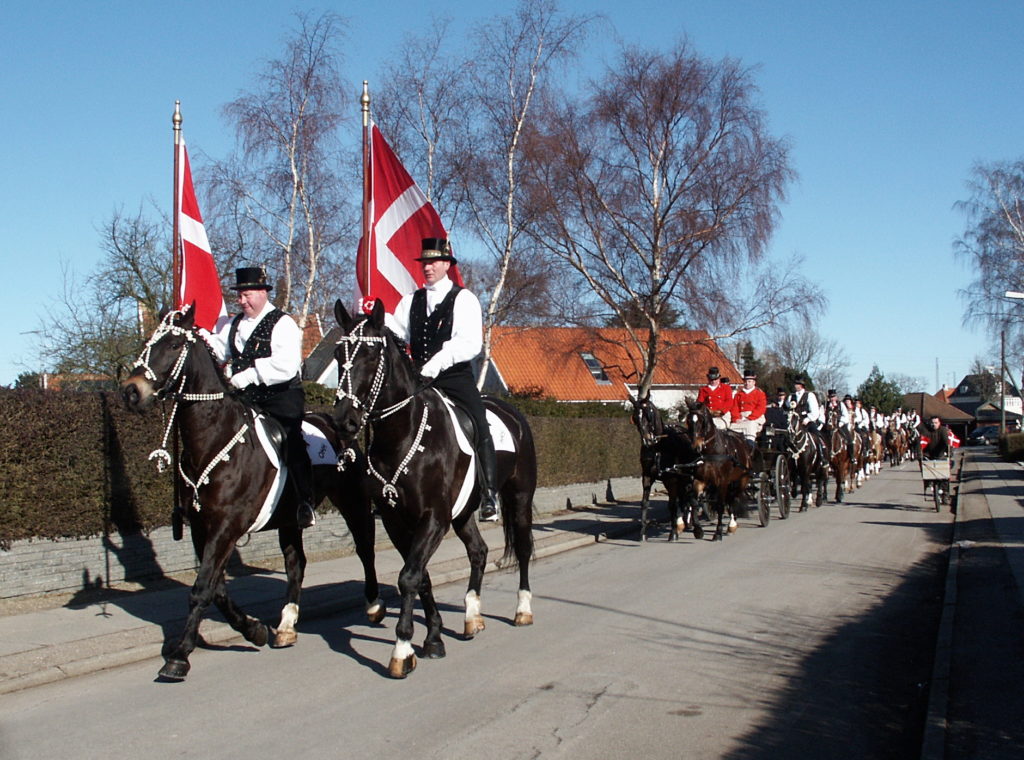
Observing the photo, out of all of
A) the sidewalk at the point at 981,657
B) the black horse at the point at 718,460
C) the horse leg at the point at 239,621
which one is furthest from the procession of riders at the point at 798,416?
the horse leg at the point at 239,621

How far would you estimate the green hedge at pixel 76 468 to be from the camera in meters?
9.54

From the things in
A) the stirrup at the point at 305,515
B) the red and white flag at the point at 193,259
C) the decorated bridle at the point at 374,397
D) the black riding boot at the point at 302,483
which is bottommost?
the stirrup at the point at 305,515

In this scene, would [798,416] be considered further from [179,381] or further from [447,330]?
[179,381]

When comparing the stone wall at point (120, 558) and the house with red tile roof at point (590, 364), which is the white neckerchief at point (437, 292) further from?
the house with red tile roof at point (590, 364)

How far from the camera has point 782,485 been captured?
19.7 metres

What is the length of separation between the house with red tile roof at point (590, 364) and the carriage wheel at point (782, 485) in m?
13.0

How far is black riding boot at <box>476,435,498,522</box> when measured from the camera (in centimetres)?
800

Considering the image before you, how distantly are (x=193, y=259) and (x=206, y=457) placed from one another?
381cm

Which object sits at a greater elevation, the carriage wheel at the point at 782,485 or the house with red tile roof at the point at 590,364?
the house with red tile roof at the point at 590,364

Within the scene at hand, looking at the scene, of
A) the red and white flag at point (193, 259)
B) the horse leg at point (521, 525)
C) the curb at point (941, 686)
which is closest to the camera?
the curb at point (941, 686)

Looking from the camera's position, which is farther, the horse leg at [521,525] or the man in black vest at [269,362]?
the horse leg at [521,525]

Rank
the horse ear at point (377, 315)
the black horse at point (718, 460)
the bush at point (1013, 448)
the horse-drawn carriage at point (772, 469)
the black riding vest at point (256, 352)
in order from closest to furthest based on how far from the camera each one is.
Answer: the horse ear at point (377, 315)
the black riding vest at point (256, 352)
the black horse at point (718, 460)
the horse-drawn carriage at point (772, 469)
the bush at point (1013, 448)

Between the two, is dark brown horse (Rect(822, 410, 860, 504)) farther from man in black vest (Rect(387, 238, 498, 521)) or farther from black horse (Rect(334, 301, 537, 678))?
black horse (Rect(334, 301, 537, 678))

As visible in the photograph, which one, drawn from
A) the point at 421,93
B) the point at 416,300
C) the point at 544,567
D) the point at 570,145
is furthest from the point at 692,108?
the point at 416,300
